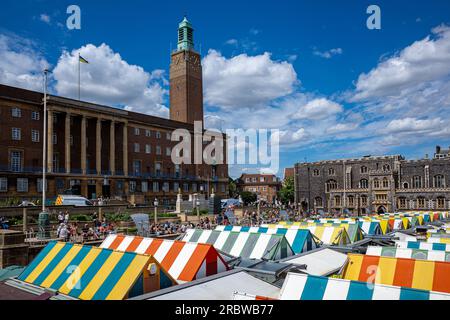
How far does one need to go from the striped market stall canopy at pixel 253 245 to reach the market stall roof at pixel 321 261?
0.45 m

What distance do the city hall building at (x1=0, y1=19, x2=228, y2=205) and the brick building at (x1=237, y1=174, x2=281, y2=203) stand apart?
30.3 meters

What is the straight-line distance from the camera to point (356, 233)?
1716 centimetres

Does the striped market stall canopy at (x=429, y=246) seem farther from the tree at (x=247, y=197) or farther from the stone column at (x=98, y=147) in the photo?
the tree at (x=247, y=197)

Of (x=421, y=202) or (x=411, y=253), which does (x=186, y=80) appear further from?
(x=411, y=253)

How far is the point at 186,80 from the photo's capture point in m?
81.6

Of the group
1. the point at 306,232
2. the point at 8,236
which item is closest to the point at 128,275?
the point at 306,232

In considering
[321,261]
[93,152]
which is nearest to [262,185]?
[93,152]

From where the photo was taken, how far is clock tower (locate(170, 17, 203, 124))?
81.3 metres

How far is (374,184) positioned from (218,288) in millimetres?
68740

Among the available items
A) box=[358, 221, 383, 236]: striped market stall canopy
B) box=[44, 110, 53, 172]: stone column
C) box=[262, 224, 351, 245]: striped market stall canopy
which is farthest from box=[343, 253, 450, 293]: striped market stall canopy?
box=[44, 110, 53, 172]: stone column

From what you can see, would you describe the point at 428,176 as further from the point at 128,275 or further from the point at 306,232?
the point at 128,275

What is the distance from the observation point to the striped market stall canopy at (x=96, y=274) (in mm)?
7363

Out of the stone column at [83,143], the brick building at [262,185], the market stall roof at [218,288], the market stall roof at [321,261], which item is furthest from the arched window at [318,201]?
the market stall roof at [218,288]

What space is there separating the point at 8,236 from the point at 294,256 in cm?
1192
